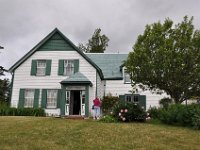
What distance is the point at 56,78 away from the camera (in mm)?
26281

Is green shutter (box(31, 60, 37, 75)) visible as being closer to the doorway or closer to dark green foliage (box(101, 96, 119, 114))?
the doorway

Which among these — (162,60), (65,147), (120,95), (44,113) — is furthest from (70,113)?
(65,147)

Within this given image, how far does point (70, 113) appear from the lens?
83.8 feet

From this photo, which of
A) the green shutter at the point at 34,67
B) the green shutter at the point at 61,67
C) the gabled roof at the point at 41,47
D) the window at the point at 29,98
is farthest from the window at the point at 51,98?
the gabled roof at the point at 41,47

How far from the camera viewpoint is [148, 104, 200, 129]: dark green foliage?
49.3 ft

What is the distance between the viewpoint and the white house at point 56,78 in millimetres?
25250

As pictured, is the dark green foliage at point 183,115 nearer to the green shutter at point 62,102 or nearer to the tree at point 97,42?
the green shutter at point 62,102

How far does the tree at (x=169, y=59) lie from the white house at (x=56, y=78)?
6435 millimetres

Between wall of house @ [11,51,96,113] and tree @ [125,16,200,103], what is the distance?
266 inches

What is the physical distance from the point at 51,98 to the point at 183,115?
1314 centimetres

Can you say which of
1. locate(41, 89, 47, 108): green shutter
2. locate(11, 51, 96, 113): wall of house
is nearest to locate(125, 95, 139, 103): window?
locate(11, 51, 96, 113): wall of house

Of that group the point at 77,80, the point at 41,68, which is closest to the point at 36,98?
the point at 41,68

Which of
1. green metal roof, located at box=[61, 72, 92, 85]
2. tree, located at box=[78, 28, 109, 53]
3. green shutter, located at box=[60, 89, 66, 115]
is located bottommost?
green shutter, located at box=[60, 89, 66, 115]

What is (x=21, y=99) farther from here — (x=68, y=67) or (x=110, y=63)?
(x=110, y=63)
